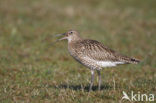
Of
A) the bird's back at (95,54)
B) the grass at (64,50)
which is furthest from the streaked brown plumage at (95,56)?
the grass at (64,50)

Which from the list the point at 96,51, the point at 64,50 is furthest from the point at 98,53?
the point at 64,50

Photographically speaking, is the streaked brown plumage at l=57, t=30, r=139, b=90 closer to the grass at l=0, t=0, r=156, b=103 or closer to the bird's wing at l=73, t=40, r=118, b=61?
the bird's wing at l=73, t=40, r=118, b=61

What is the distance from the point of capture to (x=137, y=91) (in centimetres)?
878

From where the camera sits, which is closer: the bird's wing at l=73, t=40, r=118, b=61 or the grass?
the grass

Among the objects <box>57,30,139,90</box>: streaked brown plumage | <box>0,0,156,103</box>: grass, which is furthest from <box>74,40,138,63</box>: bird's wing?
<box>0,0,156,103</box>: grass

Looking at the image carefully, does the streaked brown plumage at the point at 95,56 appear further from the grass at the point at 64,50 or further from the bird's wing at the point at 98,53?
the grass at the point at 64,50

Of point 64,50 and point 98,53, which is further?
point 64,50

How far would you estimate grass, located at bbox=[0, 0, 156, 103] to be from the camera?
8578 millimetres

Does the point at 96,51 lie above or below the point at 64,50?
below

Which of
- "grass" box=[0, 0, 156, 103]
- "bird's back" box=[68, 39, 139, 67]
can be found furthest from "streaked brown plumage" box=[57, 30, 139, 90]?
"grass" box=[0, 0, 156, 103]

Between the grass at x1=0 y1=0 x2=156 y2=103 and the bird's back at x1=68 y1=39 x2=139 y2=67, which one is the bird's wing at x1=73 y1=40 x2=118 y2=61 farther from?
the grass at x1=0 y1=0 x2=156 y2=103

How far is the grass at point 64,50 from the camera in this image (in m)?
8.58

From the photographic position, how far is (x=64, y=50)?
1478cm

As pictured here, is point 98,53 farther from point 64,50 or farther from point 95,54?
point 64,50
